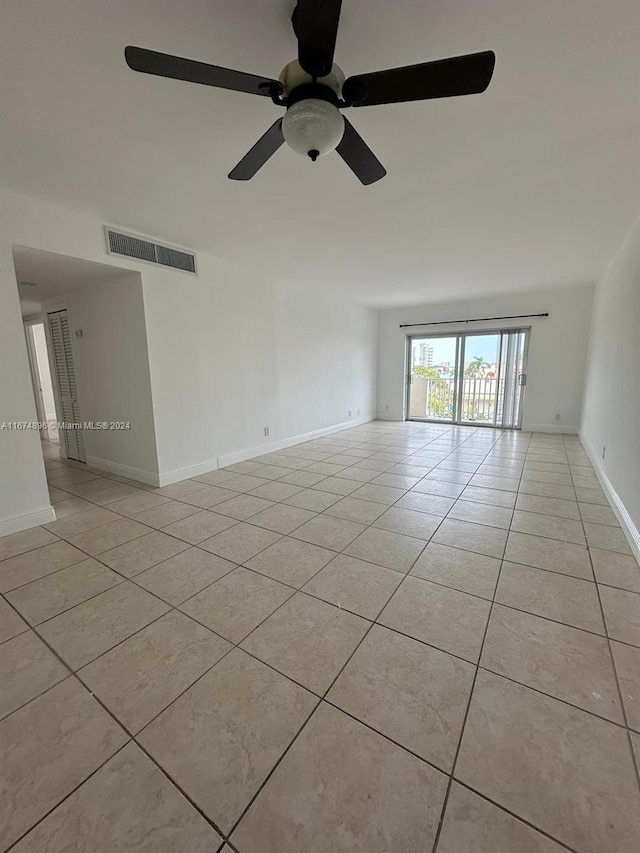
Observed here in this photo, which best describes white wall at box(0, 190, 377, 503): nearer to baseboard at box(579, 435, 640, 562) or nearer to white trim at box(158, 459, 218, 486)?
white trim at box(158, 459, 218, 486)

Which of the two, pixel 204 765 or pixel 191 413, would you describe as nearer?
pixel 204 765

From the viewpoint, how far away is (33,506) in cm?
273

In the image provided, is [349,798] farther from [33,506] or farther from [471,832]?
[33,506]

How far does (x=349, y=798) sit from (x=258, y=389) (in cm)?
408

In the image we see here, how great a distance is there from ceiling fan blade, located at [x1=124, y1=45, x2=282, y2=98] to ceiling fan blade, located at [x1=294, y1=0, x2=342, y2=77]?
0.15 meters

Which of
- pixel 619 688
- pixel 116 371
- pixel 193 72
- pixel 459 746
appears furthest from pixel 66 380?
pixel 619 688

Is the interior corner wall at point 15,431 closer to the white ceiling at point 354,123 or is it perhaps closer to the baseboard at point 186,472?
the white ceiling at point 354,123

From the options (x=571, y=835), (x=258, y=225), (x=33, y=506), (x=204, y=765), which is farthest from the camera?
(x=258, y=225)

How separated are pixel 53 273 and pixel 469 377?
6470 mm

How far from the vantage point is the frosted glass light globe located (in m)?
1.35

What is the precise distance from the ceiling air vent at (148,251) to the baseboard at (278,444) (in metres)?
2.15

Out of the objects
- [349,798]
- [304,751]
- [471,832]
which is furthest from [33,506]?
[471,832]

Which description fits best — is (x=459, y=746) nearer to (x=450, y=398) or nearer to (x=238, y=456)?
(x=238, y=456)

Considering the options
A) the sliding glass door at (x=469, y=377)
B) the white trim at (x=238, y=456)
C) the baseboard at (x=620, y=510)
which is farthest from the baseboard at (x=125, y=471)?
the sliding glass door at (x=469, y=377)
